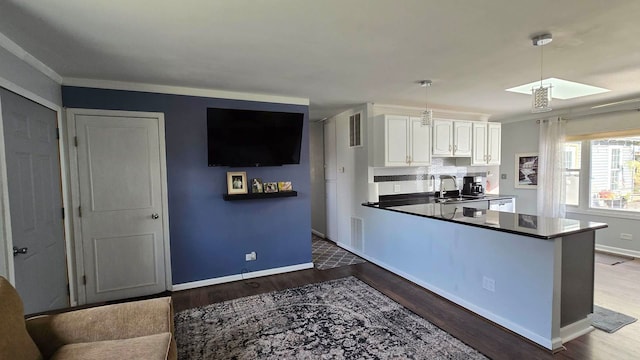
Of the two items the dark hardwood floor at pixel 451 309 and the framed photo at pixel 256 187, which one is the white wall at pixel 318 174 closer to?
the dark hardwood floor at pixel 451 309

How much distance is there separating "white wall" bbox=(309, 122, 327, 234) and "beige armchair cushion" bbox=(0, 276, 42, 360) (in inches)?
182

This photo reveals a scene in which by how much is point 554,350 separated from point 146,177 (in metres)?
3.94

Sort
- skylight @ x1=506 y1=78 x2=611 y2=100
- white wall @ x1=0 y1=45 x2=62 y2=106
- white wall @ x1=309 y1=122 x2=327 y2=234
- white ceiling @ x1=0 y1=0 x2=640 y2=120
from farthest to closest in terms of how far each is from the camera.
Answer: white wall @ x1=309 y1=122 x2=327 y2=234
skylight @ x1=506 y1=78 x2=611 y2=100
white wall @ x1=0 y1=45 x2=62 y2=106
white ceiling @ x1=0 y1=0 x2=640 y2=120

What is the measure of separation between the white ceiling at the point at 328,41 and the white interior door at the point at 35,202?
0.51 metres

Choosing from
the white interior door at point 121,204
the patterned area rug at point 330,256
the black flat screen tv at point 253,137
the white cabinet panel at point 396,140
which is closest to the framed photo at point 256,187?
the black flat screen tv at point 253,137

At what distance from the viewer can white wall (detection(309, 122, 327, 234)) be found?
19.0 ft

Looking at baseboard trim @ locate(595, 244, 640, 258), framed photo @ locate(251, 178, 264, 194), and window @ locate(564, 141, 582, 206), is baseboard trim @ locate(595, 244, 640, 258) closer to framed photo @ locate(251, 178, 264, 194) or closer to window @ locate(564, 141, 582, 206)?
window @ locate(564, 141, 582, 206)

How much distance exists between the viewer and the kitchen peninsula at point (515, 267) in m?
2.24

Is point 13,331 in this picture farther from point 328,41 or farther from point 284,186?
point 284,186

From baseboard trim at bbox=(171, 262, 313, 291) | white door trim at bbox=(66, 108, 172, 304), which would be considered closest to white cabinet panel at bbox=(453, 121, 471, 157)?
baseboard trim at bbox=(171, 262, 313, 291)

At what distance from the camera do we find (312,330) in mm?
2502

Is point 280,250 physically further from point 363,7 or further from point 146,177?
point 363,7

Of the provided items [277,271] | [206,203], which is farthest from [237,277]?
[206,203]

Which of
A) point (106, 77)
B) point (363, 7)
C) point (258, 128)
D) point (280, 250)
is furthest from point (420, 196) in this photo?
point (106, 77)
